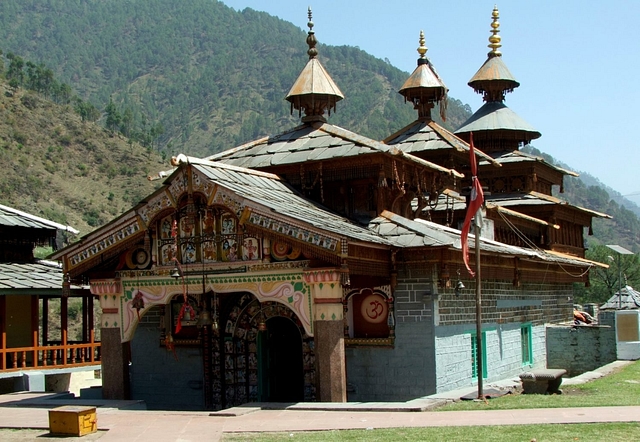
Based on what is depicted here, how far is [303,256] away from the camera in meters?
17.2

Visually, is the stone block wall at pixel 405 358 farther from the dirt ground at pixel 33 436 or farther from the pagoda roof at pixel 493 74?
the pagoda roof at pixel 493 74

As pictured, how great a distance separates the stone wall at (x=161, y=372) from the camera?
20.6 metres

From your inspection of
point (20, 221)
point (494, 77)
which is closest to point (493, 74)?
point (494, 77)

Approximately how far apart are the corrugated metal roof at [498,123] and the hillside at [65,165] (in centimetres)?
3866

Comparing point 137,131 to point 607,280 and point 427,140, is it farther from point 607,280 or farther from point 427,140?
point 427,140

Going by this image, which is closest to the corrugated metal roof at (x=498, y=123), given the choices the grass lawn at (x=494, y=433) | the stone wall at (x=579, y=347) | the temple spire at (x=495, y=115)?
the temple spire at (x=495, y=115)

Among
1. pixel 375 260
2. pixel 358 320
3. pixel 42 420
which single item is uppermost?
pixel 375 260

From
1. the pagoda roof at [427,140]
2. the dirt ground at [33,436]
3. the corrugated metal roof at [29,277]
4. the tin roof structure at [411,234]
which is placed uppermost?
the pagoda roof at [427,140]

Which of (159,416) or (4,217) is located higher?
(4,217)

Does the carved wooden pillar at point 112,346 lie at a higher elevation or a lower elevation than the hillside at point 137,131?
lower

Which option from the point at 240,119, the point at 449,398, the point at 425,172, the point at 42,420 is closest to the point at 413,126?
the point at 425,172

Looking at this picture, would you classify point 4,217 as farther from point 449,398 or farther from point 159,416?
point 449,398

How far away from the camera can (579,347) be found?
27.5 meters

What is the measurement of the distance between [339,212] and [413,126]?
985 cm
